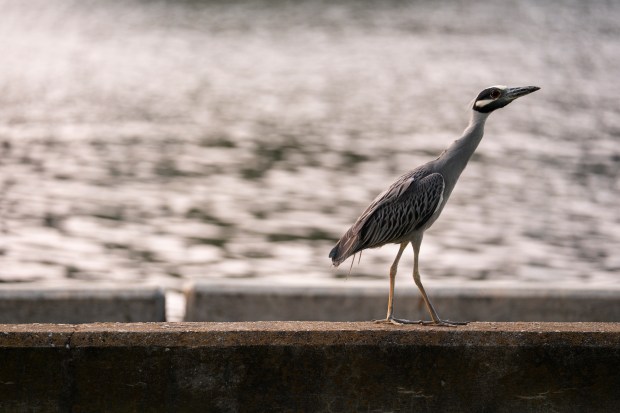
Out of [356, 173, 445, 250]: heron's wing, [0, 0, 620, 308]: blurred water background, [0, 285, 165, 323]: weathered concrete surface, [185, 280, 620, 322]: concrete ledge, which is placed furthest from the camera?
[0, 0, 620, 308]: blurred water background

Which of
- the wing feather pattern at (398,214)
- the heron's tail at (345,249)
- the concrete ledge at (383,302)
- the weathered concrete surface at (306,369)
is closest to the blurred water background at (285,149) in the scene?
the concrete ledge at (383,302)

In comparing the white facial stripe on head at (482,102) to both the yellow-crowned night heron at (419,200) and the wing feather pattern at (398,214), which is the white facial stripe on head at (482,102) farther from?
the wing feather pattern at (398,214)

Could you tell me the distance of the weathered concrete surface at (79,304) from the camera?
25.7 feet

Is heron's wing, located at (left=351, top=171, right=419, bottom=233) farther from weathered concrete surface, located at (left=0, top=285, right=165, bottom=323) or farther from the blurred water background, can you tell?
the blurred water background

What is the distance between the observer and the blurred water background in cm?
1388

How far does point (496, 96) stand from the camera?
6.07m

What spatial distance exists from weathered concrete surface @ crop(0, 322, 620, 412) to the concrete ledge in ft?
7.86

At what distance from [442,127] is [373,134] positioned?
171cm

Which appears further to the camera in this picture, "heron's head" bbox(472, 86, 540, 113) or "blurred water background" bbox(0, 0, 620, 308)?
"blurred water background" bbox(0, 0, 620, 308)

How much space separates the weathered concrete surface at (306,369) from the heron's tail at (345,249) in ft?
1.82

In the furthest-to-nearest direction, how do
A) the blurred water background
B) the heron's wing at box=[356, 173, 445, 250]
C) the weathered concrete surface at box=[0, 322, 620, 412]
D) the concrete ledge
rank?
1. the blurred water background
2. the concrete ledge
3. the heron's wing at box=[356, 173, 445, 250]
4. the weathered concrete surface at box=[0, 322, 620, 412]

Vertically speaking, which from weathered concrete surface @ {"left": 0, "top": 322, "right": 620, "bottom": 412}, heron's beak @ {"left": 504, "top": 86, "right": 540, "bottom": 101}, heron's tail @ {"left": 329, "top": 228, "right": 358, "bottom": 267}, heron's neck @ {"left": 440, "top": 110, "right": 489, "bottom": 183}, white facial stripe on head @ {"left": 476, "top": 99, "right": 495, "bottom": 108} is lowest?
weathered concrete surface @ {"left": 0, "top": 322, "right": 620, "bottom": 412}

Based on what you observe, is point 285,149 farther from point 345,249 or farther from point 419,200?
point 419,200

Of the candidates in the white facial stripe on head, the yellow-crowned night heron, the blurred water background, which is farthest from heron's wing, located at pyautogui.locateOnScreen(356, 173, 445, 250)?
the blurred water background
